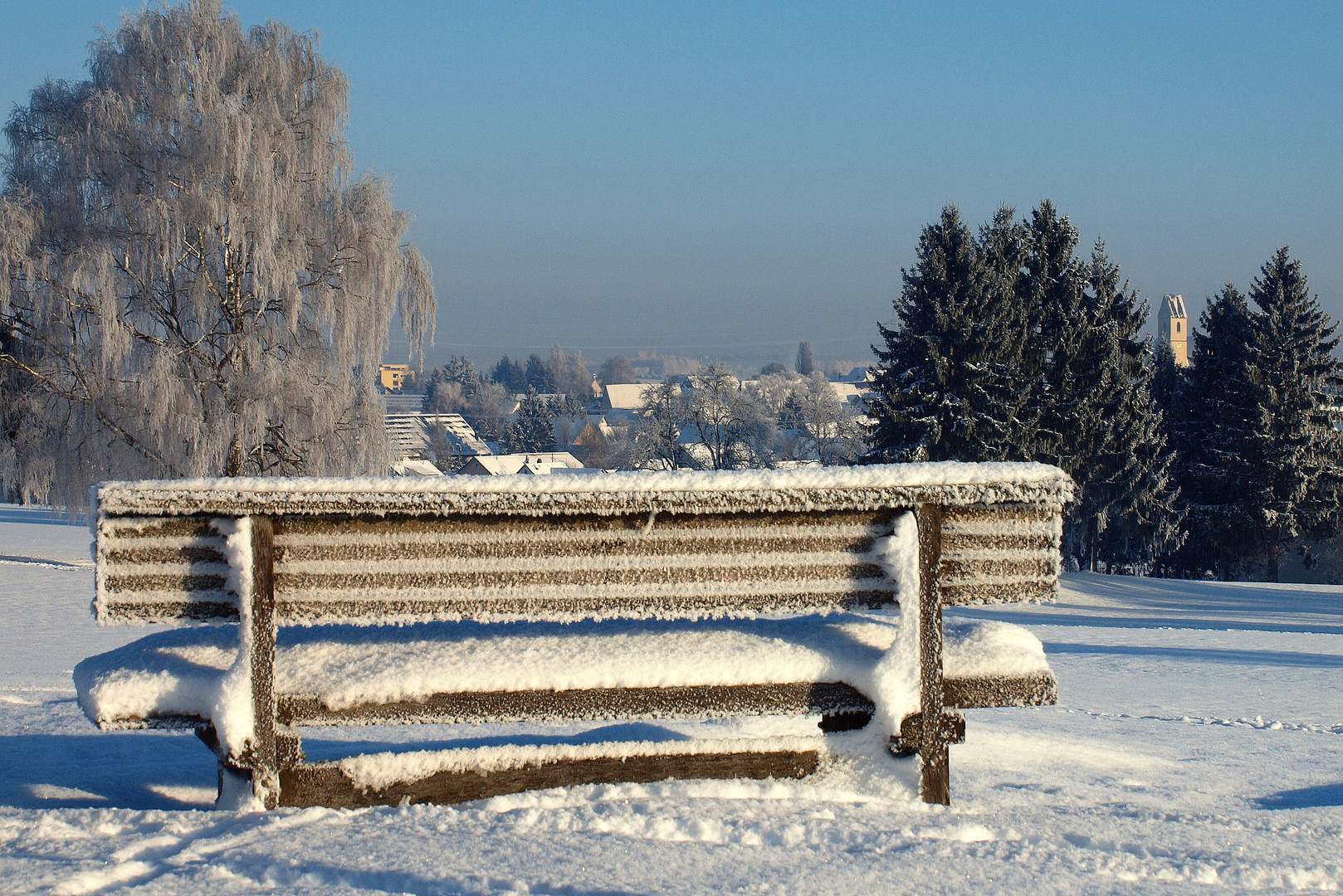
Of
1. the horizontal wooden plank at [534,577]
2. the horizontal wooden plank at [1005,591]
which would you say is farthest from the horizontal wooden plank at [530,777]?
the horizontal wooden plank at [1005,591]

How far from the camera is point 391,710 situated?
2.71 m

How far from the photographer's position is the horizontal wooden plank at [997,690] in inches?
112

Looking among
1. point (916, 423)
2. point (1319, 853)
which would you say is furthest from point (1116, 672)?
point (916, 423)

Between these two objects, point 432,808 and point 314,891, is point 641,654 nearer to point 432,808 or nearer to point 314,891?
point 432,808

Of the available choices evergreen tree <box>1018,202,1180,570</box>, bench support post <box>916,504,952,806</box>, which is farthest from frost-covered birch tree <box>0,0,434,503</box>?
evergreen tree <box>1018,202,1180,570</box>

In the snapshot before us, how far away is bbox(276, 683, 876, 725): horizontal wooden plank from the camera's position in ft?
8.89

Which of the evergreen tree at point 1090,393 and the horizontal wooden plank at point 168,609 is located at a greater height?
the evergreen tree at point 1090,393

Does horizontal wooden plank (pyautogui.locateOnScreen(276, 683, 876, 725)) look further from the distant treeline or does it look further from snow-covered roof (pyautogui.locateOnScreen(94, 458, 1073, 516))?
the distant treeline

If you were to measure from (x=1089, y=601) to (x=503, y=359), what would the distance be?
17393cm

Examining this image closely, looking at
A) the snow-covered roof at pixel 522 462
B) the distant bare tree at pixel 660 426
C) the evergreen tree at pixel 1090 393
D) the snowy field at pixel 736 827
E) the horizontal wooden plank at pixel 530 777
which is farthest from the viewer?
the snow-covered roof at pixel 522 462

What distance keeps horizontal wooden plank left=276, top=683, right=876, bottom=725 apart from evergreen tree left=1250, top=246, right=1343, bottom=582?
A: 3661 centimetres

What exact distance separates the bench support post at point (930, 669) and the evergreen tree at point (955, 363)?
90.1 feet

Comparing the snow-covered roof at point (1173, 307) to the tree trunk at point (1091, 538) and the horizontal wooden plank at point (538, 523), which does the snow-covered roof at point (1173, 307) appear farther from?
→ the horizontal wooden plank at point (538, 523)

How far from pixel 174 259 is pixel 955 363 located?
21949 mm
